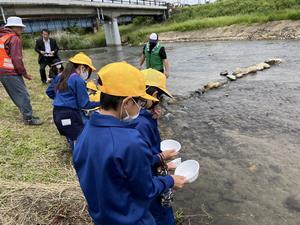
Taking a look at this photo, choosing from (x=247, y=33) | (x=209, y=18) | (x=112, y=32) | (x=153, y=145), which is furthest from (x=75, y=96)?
(x=112, y=32)

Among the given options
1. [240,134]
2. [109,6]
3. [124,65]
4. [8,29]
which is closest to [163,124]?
[240,134]

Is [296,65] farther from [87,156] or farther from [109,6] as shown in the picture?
[109,6]

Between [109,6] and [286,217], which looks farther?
[109,6]

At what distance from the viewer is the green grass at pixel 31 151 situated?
187 inches

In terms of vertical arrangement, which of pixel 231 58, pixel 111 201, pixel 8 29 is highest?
pixel 8 29

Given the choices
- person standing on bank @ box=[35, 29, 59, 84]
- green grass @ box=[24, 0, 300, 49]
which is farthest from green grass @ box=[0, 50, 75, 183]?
green grass @ box=[24, 0, 300, 49]

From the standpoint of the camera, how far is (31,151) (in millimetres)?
5594

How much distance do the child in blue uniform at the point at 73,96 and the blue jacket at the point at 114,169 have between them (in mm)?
2479

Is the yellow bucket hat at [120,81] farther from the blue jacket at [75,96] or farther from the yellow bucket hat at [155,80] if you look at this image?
the blue jacket at [75,96]

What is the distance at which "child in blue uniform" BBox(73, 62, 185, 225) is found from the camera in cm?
192

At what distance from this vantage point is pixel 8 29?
6383 mm

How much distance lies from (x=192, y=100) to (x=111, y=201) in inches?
320

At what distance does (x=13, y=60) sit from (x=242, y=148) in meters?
4.72

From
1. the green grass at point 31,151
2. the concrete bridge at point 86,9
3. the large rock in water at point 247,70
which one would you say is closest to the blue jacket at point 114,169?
the green grass at point 31,151
